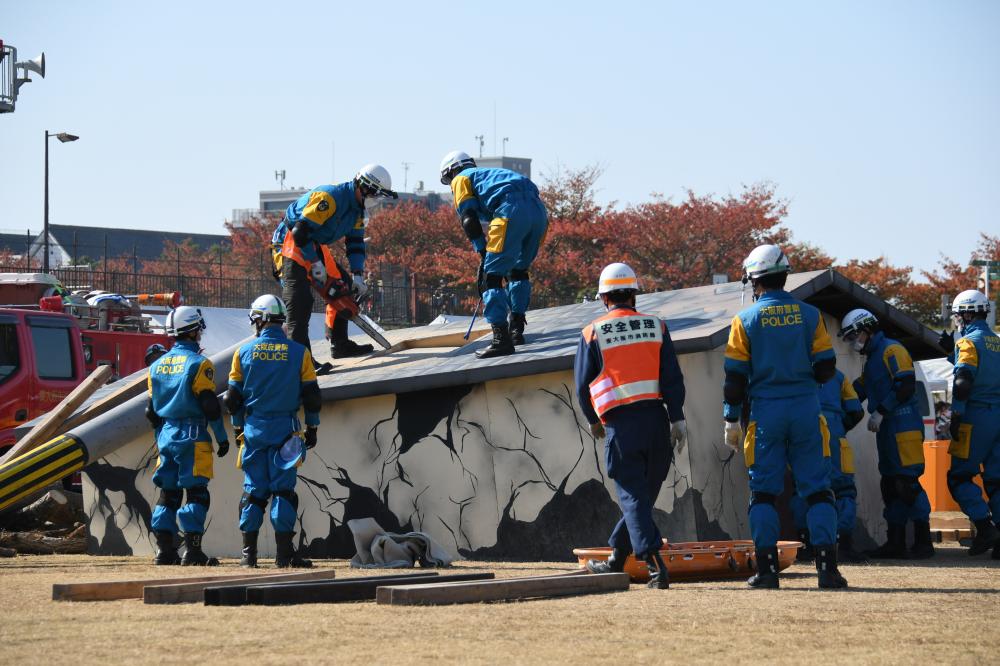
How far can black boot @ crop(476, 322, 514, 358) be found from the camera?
1150cm

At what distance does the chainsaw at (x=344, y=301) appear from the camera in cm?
1302

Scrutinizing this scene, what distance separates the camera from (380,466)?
11727 millimetres

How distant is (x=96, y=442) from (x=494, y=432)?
3.79 m

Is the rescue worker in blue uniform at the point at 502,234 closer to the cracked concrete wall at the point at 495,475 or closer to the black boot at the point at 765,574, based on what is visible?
the cracked concrete wall at the point at 495,475

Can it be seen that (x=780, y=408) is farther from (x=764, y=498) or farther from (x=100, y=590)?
(x=100, y=590)

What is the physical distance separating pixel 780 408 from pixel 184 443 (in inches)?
204

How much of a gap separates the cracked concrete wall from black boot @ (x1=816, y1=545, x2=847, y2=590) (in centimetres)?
236

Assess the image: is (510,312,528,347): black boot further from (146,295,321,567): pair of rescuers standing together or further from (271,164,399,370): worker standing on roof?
(146,295,321,567): pair of rescuers standing together

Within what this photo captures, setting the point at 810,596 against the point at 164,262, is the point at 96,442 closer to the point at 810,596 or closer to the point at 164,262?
the point at 810,596

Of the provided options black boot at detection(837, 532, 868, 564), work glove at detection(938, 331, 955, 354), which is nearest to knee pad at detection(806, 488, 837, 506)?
black boot at detection(837, 532, 868, 564)

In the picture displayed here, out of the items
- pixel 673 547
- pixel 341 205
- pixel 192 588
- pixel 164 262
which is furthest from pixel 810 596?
pixel 164 262

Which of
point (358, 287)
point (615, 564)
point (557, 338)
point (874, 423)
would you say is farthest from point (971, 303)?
point (358, 287)

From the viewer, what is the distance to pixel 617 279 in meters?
8.50

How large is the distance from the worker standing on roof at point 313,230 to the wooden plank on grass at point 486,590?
19.0ft
